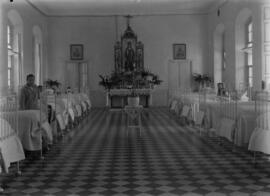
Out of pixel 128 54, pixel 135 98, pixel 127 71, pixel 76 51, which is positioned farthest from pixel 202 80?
pixel 135 98

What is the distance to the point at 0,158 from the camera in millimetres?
5297

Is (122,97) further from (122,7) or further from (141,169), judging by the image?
(141,169)

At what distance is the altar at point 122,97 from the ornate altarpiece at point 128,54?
151 centimetres

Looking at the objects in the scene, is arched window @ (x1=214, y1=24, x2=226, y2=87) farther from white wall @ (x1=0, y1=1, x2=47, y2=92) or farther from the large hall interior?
white wall @ (x1=0, y1=1, x2=47, y2=92)

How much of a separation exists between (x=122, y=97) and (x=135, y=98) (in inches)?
330

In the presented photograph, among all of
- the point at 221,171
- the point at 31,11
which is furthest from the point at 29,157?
the point at 31,11

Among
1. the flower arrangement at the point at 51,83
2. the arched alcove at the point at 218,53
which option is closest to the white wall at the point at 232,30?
the arched alcove at the point at 218,53

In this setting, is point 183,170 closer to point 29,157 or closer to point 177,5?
point 29,157

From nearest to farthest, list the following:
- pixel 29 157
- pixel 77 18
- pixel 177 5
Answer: pixel 29 157, pixel 177 5, pixel 77 18

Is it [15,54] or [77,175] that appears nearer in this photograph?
[77,175]

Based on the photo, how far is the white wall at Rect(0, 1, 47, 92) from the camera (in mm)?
13352

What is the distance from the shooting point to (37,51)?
1925 cm

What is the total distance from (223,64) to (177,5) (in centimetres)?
346

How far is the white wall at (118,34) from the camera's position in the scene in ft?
67.6
